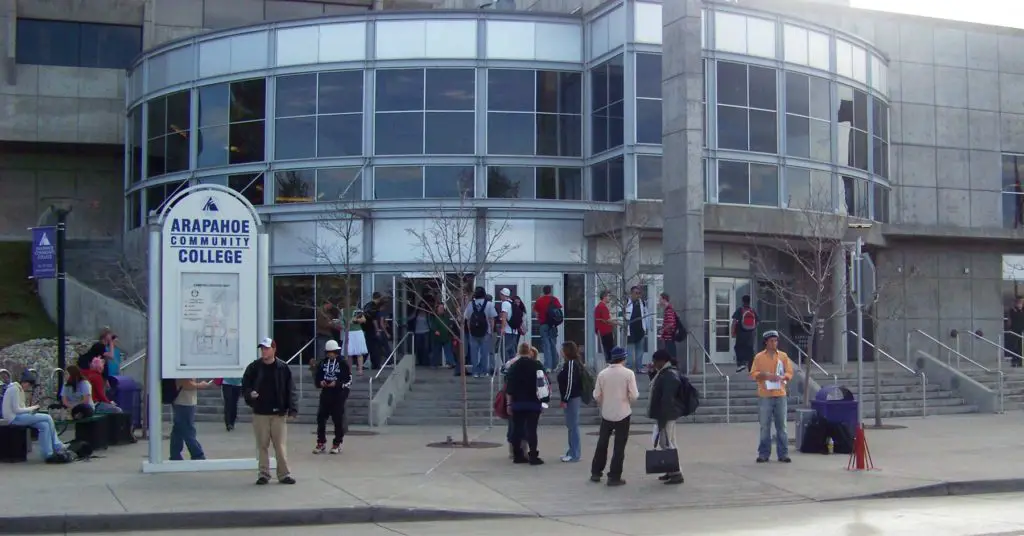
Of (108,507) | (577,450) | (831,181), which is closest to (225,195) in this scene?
(108,507)

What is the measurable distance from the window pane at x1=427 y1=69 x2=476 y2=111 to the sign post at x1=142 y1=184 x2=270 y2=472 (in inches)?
628

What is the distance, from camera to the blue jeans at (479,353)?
23.9 metres

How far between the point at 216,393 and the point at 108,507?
11.9 metres

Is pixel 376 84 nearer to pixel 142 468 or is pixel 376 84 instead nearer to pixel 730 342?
pixel 730 342

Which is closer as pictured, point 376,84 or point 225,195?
point 225,195

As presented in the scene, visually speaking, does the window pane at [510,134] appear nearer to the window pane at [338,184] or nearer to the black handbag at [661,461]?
the window pane at [338,184]

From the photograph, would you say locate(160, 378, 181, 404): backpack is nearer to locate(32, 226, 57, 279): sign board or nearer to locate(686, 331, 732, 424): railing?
locate(32, 226, 57, 279): sign board

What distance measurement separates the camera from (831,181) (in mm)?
32312

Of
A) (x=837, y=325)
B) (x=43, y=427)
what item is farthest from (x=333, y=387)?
(x=837, y=325)

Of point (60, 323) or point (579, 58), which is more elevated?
point (579, 58)

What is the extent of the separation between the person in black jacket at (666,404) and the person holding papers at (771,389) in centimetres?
200

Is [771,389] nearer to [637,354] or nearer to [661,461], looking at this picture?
[661,461]

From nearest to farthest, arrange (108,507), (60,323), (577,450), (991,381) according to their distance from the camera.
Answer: (108,507) → (577,450) → (60,323) → (991,381)

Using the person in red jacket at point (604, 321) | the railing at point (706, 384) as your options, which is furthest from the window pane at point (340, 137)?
the railing at point (706, 384)
